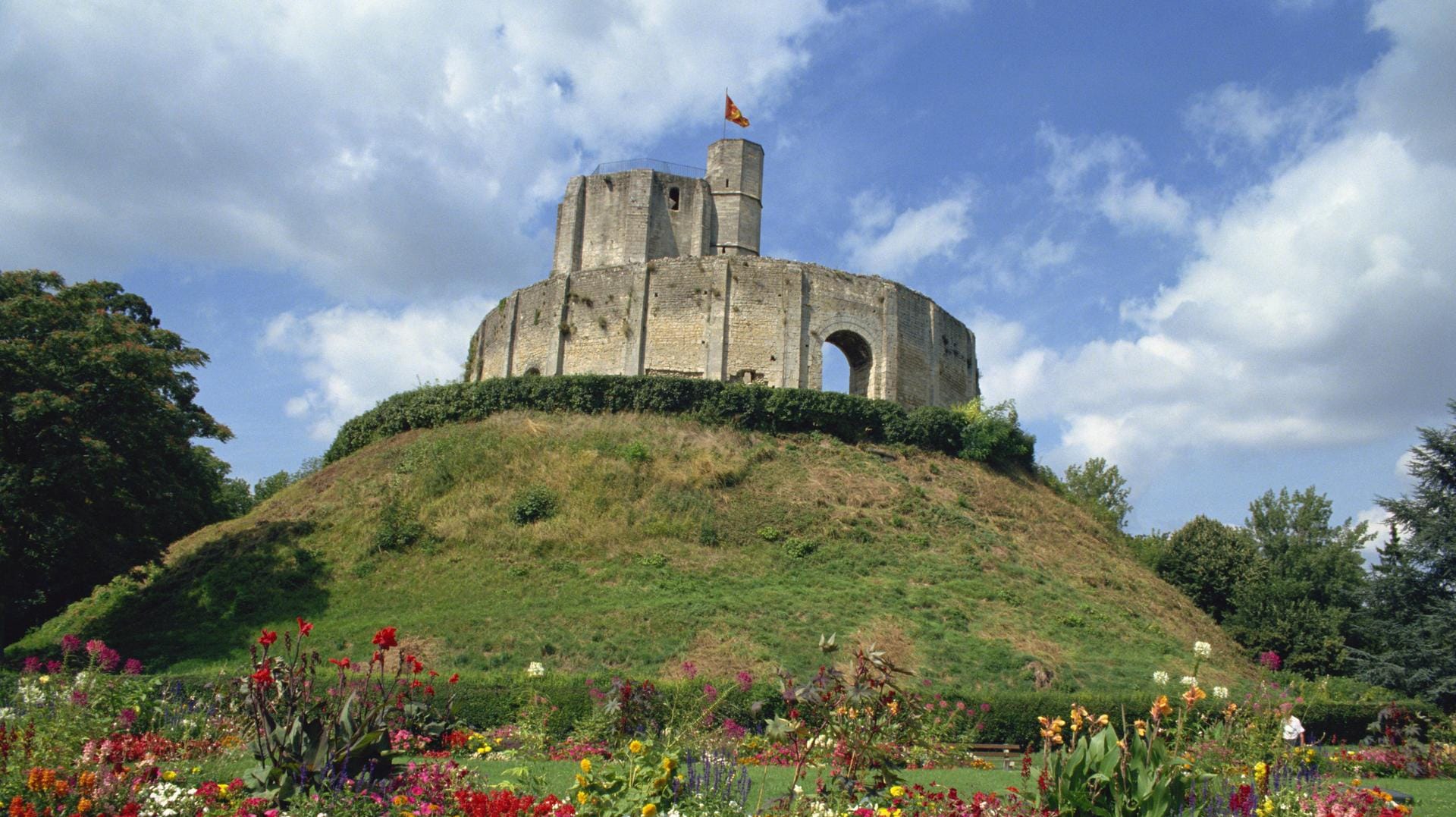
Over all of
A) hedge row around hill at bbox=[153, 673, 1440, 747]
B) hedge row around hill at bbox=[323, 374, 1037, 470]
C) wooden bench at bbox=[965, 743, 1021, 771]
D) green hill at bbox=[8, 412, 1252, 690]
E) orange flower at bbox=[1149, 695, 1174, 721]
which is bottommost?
wooden bench at bbox=[965, 743, 1021, 771]

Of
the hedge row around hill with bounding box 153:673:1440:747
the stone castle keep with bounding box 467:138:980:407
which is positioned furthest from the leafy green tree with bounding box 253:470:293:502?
the hedge row around hill with bounding box 153:673:1440:747

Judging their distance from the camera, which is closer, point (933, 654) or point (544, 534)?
point (933, 654)

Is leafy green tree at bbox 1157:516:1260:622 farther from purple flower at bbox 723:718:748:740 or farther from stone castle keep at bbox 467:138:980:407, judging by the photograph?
purple flower at bbox 723:718:748:740

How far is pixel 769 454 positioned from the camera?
2892 cm

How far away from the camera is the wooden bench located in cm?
1208

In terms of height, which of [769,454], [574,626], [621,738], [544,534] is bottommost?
[621,738]

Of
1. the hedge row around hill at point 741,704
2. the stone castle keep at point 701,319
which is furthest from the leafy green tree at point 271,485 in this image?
the hedge row around hill at point 741,704

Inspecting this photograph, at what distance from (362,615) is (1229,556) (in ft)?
85.6

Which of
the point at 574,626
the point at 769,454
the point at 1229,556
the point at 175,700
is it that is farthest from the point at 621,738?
the point at 1229,556

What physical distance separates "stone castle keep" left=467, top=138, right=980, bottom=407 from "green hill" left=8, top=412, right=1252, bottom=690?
14.3 feet

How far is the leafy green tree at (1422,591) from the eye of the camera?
1992 cm

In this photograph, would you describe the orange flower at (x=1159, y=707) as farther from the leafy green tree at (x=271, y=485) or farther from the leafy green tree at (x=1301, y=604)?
the leafy green tree at (x=271, y=485)

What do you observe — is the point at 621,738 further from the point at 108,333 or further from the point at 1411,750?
the point at 108,333

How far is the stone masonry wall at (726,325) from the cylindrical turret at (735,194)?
19.9 feet
